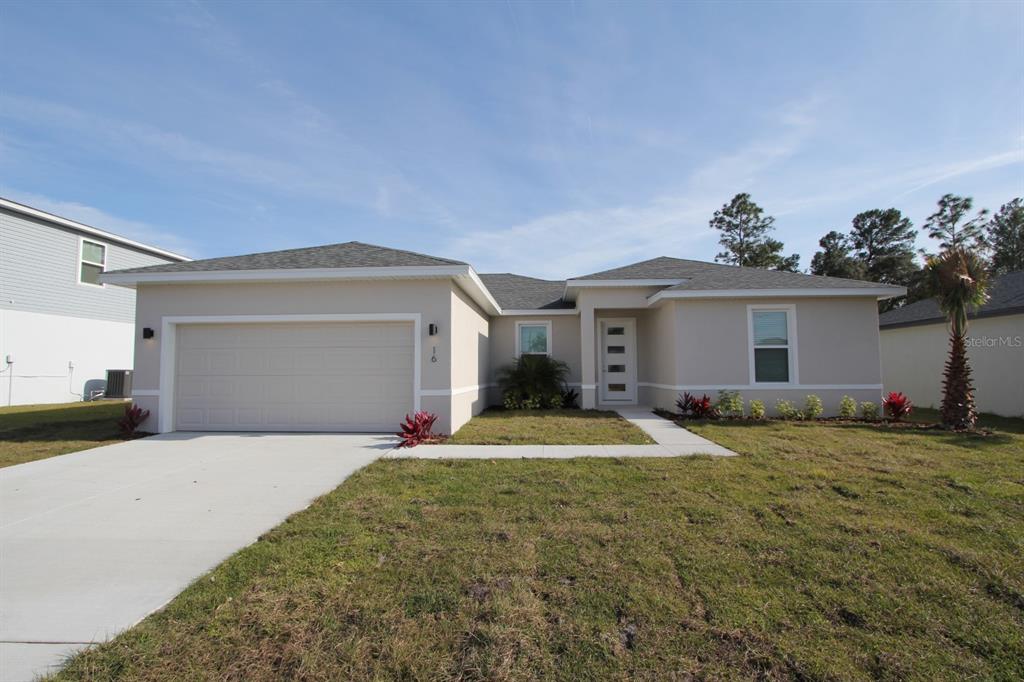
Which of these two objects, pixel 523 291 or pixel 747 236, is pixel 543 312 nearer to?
pixel 523 291

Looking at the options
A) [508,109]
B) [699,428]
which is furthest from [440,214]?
[699,428]

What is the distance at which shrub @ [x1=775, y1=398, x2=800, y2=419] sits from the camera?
1038 cm

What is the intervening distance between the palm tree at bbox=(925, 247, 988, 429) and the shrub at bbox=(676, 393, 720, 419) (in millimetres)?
4330

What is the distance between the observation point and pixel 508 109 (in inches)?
408

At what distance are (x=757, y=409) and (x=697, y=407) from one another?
51.4 inches

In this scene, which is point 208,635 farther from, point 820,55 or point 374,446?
point 820,55

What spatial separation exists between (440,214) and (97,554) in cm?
1258

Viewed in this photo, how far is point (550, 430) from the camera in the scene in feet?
29.1

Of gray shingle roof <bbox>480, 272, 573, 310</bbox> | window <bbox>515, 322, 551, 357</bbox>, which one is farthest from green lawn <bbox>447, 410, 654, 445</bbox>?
gray shingle roof <bbox>480, 272, 573, 310</bbox>

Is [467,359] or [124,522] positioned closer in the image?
[124,522]

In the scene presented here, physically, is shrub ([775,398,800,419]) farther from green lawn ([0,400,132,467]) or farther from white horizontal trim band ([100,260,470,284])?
green lawn ([0,400,132,467])

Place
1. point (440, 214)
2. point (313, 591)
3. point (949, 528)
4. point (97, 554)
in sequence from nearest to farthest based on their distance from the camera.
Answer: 1. point (313, 591)
2. point (97, 554)
3. point (949, 528)
4. point (440, 214)

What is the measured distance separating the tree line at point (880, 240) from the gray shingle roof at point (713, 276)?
2180 cm

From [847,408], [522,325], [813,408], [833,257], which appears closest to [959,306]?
[847,408]
